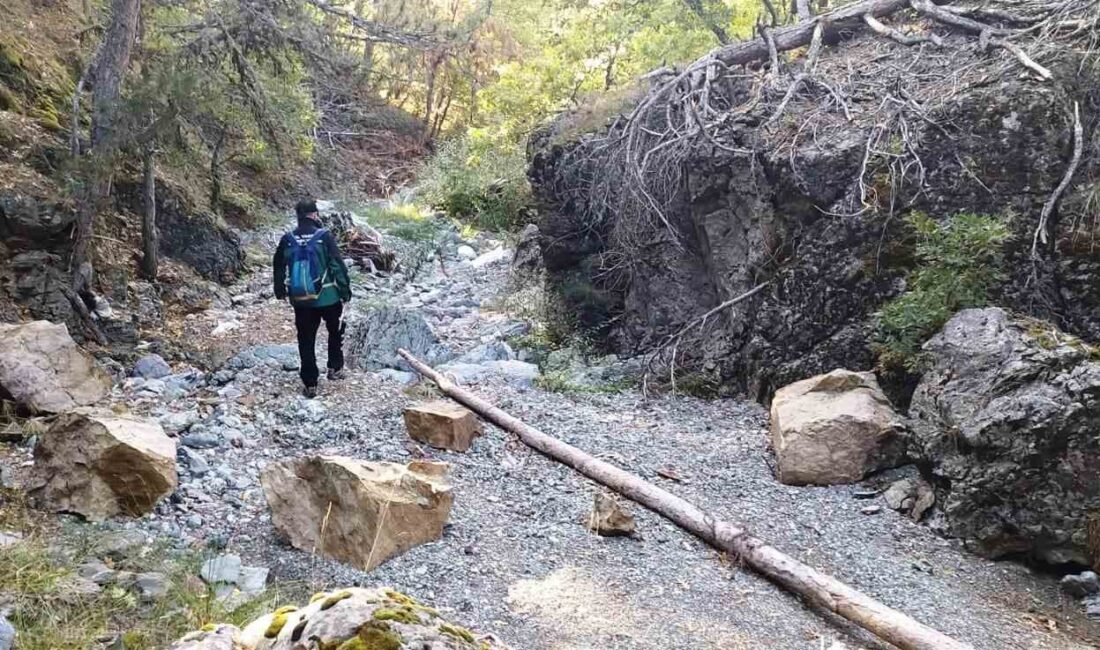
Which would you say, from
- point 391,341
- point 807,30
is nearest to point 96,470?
point 391,341

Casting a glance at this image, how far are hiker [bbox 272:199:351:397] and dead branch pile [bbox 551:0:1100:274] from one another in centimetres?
322

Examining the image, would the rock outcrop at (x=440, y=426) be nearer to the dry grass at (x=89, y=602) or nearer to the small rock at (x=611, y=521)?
the small rock at (x=611, y=521)

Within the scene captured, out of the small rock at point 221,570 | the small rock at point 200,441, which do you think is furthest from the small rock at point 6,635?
the small rock at point 200,441

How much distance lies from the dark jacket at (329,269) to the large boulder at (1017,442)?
4914mm

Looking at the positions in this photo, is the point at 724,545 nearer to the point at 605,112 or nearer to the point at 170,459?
the point at 170,459

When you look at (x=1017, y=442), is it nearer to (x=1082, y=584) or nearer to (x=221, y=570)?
(x=1082, y=584)

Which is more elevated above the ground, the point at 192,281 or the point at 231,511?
the point at 192,281

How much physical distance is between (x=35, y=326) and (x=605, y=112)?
6759 mm

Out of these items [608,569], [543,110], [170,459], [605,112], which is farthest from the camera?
[543,110]

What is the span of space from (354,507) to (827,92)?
6214 mm

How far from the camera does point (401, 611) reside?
2.23 meters

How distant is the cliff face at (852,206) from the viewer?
241 inches

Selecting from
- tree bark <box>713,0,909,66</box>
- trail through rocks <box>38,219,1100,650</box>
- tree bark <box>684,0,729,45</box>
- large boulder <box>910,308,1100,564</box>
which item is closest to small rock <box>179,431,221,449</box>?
trail through rocks <box>38,219,1100,650</box>

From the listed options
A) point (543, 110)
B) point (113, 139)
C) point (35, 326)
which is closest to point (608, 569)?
point (35, 326)
